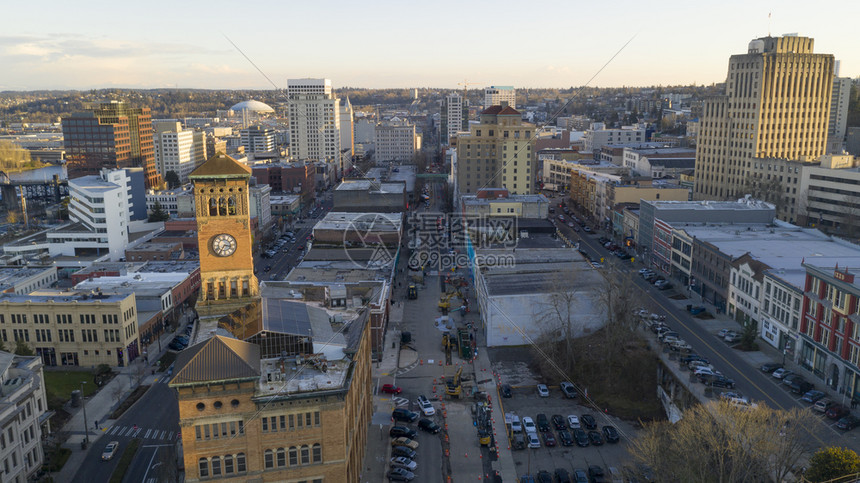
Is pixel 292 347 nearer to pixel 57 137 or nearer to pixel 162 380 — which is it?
pixel 162 380

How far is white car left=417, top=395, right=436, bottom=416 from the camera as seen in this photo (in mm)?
37562

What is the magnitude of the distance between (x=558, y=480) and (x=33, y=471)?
2565cm

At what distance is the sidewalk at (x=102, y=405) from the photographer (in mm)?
33562

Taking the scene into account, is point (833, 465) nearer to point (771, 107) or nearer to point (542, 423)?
point (542, 423)

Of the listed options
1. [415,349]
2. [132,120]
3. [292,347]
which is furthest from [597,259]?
[132,120]

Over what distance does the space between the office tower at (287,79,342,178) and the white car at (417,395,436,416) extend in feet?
353

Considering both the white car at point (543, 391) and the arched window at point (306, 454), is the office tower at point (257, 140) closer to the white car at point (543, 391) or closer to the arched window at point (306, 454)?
the white car at point (543, 391)

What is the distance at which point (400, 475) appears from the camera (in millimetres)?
31156

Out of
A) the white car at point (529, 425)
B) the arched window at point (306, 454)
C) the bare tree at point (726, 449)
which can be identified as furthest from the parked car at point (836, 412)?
the arched window at point (306, 454)

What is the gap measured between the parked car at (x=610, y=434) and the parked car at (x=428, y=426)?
9.07 m

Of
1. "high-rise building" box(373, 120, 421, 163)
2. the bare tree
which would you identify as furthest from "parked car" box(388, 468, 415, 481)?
"high-rise building" box(373, 120, 421, 163)

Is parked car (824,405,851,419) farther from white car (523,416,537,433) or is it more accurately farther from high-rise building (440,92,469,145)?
high-rise building (440,92,469,145)

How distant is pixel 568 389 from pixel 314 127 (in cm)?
11290

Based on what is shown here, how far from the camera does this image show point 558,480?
100 feet
